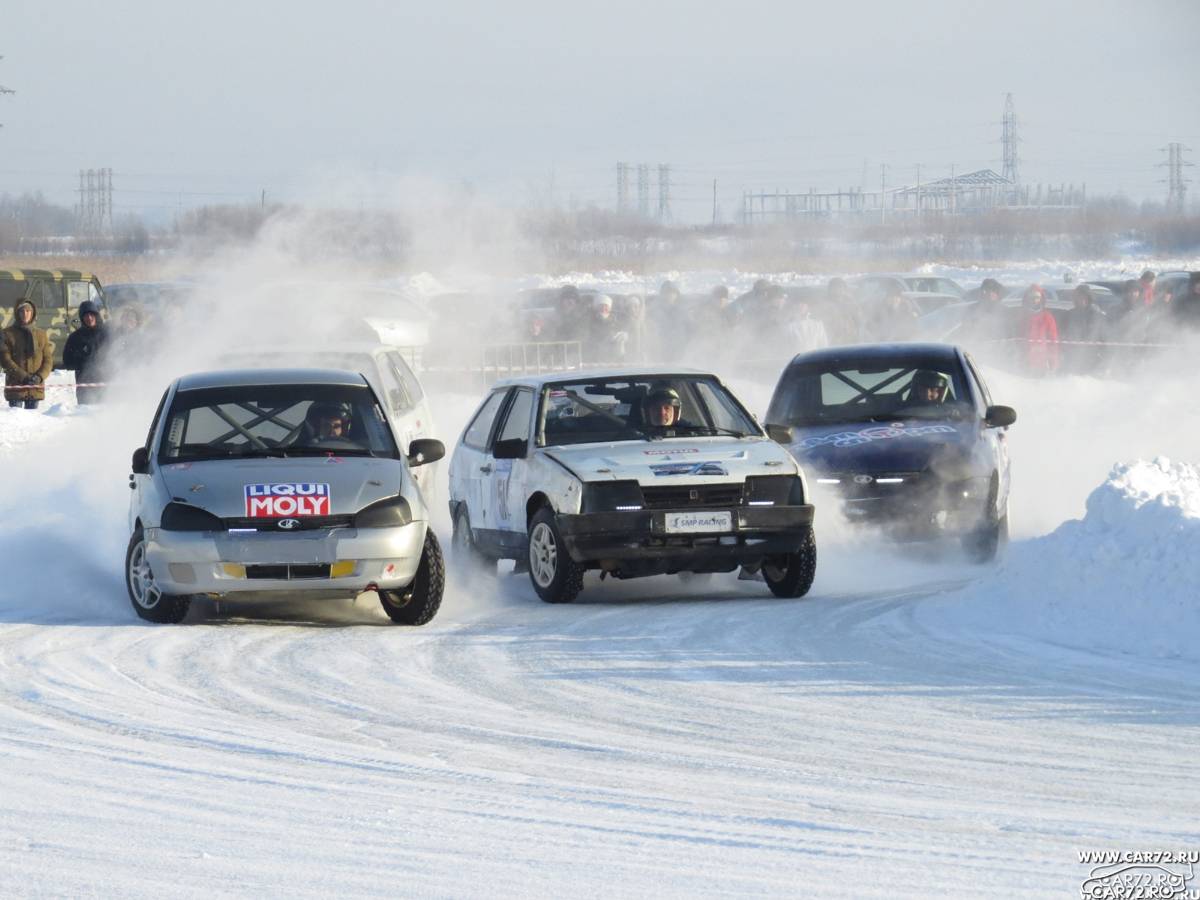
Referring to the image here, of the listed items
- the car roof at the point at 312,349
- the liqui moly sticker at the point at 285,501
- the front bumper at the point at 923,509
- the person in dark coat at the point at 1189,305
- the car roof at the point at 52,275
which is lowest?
the front bumper at the point at 923,509

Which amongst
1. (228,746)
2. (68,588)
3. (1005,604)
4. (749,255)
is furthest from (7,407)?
(749,255)

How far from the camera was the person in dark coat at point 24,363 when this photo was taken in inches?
1028

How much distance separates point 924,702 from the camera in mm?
8664

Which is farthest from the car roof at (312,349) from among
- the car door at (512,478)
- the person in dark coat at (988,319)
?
the person in dark coat at (988,319)

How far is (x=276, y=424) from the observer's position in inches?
493

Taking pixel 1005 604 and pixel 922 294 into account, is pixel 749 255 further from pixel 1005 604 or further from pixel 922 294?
pixel 1005 604

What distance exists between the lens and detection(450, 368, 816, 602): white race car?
11977 millimetres

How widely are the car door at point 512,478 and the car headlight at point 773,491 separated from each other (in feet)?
4.93

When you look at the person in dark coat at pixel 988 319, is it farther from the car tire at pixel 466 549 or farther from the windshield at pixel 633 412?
the windshield at pixel 633 412

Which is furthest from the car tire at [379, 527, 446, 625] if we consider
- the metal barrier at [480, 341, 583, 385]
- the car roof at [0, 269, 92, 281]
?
the car roof at [0, 269, 92, 281]

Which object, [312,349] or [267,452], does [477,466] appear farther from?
[312,349]

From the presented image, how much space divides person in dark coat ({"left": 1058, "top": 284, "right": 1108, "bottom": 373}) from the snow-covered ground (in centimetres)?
1838

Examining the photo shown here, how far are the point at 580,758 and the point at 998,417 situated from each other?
7646 mm

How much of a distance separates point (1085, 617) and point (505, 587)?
4.06 metres
